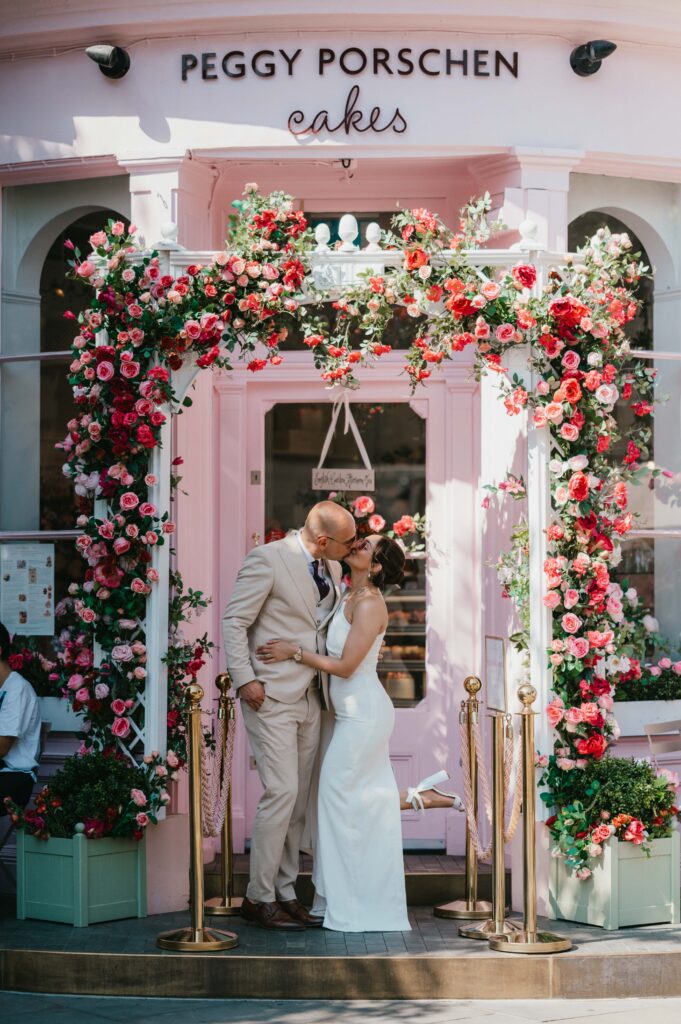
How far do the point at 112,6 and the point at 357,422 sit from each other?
2764 mm

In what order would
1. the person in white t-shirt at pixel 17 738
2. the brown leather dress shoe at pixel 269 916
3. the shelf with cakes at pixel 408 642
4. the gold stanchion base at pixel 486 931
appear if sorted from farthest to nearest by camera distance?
the shelf with cakes at pixel 408 642
the person in white t-shirt at pixel 17 738
the brown leather dress shoe at pixel 269 916
the gold stanchion base at pixel 486 931

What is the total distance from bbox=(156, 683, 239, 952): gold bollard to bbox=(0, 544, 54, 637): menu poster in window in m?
2.06

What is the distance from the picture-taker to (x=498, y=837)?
270 inches

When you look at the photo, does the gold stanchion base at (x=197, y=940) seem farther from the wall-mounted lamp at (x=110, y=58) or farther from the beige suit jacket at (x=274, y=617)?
the wall-mounted lamp at (x=110, y=58)

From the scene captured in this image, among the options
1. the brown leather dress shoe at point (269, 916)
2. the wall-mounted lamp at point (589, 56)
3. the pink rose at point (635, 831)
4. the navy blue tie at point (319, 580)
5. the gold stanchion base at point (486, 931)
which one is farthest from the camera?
the wall-mounted lamp at point (589, 56)

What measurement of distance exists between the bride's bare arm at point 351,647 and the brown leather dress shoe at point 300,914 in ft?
3.82

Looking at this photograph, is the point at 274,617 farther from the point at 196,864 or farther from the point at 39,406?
the point at 39,406

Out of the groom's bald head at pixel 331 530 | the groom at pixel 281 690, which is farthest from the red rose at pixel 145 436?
the groom's bald head at pixel 331 530

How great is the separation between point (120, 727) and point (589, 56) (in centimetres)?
445

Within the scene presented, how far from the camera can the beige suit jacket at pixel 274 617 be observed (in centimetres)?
724

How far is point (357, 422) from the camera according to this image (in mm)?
8812

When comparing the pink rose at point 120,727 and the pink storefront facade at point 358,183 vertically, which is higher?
the pink storefront facade at point 358,183

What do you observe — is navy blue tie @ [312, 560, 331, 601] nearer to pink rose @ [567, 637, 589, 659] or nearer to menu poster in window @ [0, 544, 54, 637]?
pink rose @ [567, 637, 589, 659]

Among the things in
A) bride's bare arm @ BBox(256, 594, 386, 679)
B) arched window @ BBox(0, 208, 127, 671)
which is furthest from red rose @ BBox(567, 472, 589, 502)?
arched window @ BBox(0, 208, 127, 671)
